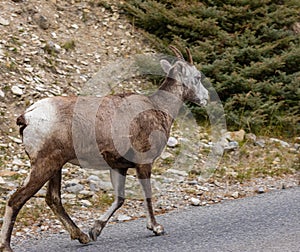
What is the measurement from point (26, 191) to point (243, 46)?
8477 millimetres

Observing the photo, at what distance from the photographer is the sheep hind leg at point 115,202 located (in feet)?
23.0

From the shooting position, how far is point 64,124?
21.2ft

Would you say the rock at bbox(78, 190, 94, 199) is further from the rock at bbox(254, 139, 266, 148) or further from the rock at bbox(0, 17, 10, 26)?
the rock at bbox(0, 17, 10, 26)

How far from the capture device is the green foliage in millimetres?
12898

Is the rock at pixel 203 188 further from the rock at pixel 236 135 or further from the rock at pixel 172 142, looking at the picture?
the rock at pixel 236 135

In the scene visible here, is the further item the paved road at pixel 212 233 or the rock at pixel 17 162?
the rock at pixel 17 162

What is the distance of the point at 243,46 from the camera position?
538 inches

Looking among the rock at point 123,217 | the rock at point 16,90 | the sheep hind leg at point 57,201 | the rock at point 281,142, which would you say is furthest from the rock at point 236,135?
the sheep hind leg at point 57,201

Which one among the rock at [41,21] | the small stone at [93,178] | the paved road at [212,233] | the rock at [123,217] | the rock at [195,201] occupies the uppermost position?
the paved road at [212,233]

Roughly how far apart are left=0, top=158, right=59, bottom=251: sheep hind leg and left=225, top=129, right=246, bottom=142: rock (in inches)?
251

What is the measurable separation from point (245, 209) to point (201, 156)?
324 centimetres

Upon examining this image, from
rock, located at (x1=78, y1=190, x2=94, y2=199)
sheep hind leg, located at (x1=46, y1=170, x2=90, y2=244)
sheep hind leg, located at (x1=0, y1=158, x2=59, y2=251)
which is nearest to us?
sheep hind leg, located at (x1=0, y1=158, x2=59, y2=251)

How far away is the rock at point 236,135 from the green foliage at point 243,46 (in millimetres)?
327

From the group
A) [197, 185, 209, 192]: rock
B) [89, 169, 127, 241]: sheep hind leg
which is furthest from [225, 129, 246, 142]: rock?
[89, 169, 127, 241]: sheep hind leg
